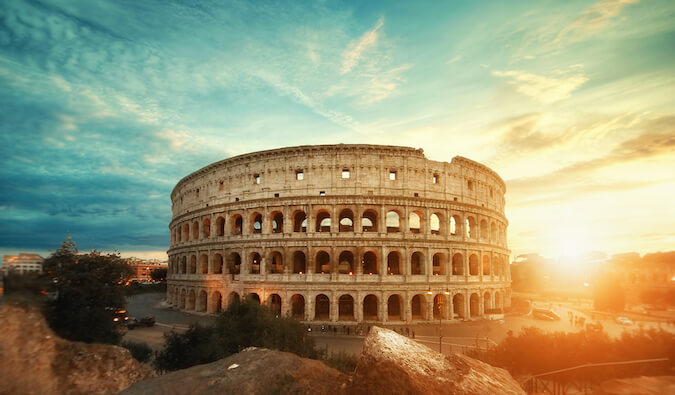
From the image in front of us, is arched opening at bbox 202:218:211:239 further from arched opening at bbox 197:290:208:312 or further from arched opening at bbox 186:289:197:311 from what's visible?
arched opening at bbox 186:289:197:311

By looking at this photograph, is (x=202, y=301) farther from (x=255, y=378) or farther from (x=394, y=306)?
(x=255, y=378)

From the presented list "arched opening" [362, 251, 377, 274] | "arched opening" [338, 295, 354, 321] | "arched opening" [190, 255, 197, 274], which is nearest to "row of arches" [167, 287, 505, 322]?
"arched opening" [338, 295, 354, 321]

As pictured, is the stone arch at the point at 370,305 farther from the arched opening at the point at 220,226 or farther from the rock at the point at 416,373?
the rock at the point at 416,373

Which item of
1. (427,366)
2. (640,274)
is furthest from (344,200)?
(640,274)

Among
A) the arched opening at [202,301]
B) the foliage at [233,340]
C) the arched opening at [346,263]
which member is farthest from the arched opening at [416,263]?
the arched opening at [202,301]

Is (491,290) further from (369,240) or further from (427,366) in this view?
(427,366)

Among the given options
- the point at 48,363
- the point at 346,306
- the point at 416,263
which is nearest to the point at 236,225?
the point at 346,306

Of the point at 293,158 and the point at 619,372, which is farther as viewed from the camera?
the point at 293,158
